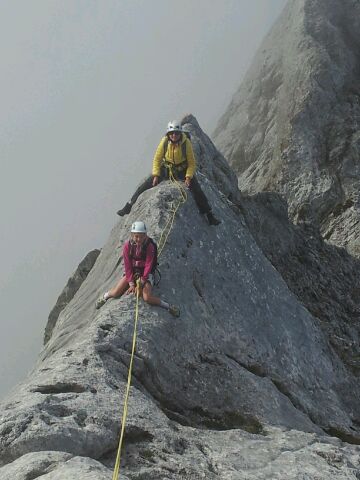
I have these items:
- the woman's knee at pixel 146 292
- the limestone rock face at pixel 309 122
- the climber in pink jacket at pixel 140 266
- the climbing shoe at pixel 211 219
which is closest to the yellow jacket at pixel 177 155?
the climbing shoe at pixel 211 219

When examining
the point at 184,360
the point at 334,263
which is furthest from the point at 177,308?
the point at 334,263

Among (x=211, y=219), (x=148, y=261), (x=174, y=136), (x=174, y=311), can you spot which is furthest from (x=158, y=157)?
(x=174, y=311)

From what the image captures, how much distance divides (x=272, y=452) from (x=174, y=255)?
7.57 m

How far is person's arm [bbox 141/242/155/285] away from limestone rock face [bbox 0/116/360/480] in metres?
0.81

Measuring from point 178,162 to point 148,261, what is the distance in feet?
21.9

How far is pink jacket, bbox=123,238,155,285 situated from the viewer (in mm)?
15633

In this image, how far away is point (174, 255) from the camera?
1758 centimetres

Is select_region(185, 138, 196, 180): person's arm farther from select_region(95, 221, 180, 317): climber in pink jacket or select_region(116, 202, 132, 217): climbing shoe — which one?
select_region(95, 221, 180, 317): climber in pink jacket

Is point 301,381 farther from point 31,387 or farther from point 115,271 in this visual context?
point 31,387

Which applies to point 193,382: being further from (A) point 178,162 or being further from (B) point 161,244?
(A) point 178,162

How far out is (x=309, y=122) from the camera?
43594 millimetres

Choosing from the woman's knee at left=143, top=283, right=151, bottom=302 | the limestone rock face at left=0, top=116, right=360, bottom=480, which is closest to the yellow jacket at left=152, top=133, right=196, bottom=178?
the limestone rock face at left=0, top=116, right=360, bottom=480

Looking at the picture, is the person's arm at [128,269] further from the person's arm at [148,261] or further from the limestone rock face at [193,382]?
the limestone rock face at [193,382]

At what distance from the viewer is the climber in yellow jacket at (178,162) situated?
2044 centimetres
